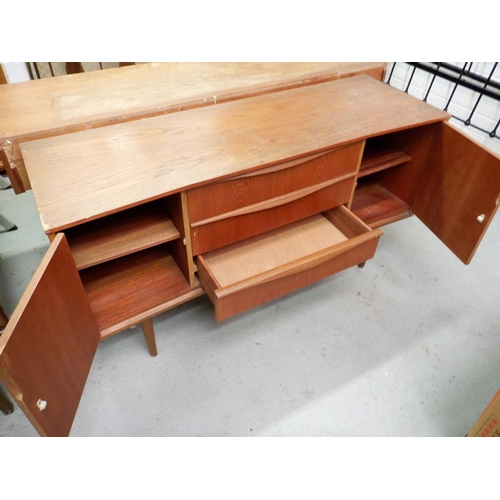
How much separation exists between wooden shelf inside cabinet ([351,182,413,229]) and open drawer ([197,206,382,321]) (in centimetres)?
18

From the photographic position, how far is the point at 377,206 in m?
1.46

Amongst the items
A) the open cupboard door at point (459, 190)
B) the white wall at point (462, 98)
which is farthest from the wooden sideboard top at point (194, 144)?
the white wall at point (462, 98)

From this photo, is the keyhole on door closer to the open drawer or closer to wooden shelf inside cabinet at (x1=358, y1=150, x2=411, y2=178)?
the open drawer

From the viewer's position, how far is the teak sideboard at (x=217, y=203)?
2.74ft

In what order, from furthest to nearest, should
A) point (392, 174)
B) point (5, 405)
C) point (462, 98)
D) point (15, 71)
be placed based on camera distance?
1. point (15, 71)
2. point (462, 98)
3. point (392, 174)
4. point (5, 405)

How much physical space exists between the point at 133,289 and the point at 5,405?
473 mm

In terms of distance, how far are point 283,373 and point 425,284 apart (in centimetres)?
68

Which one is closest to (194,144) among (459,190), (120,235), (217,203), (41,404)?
(217,203)

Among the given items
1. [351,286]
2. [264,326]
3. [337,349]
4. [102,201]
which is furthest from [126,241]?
[351,286]

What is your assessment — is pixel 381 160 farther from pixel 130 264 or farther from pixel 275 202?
pixel 130 264

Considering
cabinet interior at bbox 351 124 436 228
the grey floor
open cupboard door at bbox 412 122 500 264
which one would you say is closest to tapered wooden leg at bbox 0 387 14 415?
the grey floor

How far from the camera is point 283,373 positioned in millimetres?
1233

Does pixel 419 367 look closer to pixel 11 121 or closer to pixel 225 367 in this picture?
pixel 225 367

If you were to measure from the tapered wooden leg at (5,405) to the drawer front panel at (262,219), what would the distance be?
66 centimetres
